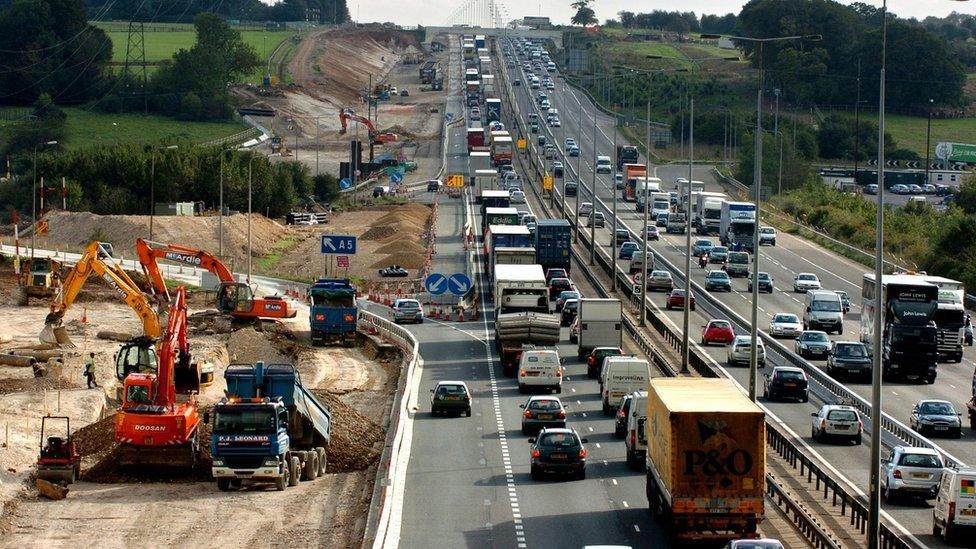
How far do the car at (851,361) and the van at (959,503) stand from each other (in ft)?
Answer: 88.7

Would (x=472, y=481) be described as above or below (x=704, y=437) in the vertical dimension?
below

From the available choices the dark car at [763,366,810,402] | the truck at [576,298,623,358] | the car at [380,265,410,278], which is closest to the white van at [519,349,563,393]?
the dark car at [763,366,810,402]

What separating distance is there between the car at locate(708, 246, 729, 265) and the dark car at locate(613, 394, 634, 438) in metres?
56.3

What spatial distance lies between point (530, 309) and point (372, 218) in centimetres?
7383

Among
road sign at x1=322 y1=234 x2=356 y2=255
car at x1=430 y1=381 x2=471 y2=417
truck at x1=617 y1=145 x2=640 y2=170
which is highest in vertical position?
truck at x1=617 y1=145 x2=640 y2=170

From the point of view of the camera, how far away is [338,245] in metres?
84.3

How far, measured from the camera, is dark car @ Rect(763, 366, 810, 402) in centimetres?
5747

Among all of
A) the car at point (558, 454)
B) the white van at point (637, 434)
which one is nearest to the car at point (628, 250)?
the white van at point (637, 434)

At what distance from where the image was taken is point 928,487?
39.2m

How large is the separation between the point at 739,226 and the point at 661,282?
18.9 meters

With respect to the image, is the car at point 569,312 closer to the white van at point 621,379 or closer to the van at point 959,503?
the white van at point 621,379

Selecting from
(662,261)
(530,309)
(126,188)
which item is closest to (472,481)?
(530,309)

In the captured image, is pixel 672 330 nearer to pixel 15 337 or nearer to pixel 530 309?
pixel 530 309

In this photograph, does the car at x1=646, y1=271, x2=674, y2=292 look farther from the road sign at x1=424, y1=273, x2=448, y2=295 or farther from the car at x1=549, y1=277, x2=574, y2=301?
the road sign at x1=424, y1=273, x2=448, y2=295
